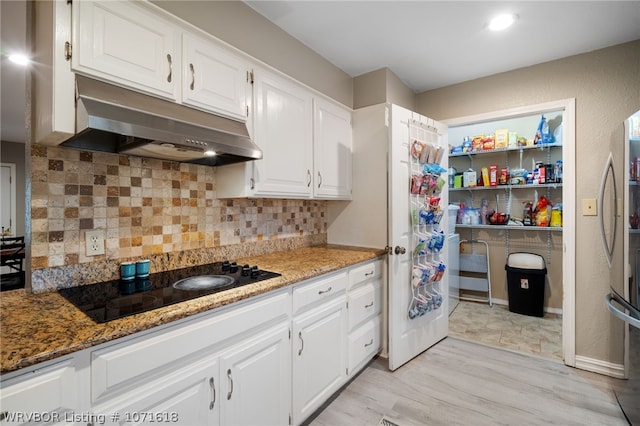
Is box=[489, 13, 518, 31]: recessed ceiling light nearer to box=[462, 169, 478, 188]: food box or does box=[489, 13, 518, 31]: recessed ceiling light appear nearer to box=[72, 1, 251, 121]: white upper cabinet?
box=[72, 1, 251, 121]: white upper cabinet

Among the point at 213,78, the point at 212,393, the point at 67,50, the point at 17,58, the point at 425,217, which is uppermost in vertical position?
the point at 17,58

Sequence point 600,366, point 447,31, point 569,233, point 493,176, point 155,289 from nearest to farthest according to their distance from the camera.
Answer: point 155,289 → point 447,31 → point 600,366 → point 569,233 → point 493,176

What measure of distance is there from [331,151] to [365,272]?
977 mm

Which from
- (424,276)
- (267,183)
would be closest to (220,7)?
(267,183)

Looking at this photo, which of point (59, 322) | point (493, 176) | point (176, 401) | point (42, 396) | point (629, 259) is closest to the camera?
point (42, 396)

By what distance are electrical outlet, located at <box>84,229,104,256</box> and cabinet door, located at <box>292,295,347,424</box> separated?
100cm

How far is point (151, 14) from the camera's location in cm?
128

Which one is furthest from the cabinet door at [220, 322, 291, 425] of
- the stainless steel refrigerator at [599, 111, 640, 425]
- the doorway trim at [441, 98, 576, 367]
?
the doorway trim at [441, 98, 576, 367]

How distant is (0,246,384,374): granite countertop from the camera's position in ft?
2.44

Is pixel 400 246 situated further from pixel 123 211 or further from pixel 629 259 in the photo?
pixel 123 211

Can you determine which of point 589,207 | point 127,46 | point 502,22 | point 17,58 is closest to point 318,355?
point 127,46

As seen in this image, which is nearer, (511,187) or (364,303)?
(364,303)

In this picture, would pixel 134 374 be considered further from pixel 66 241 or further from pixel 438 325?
pixel 438 325

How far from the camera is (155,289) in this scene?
1272 millimetres
